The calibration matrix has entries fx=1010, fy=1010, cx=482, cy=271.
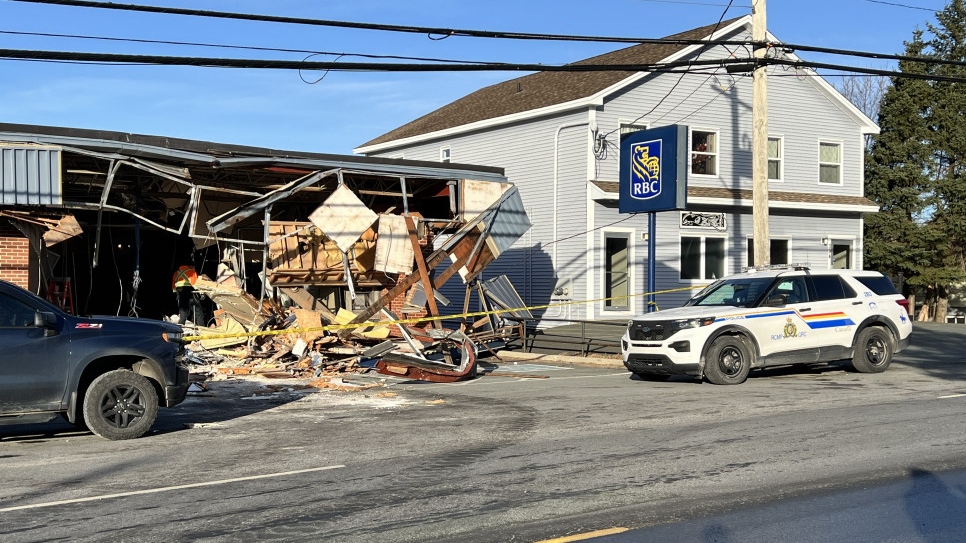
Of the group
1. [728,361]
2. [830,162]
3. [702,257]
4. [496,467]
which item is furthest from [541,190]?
[496,467]

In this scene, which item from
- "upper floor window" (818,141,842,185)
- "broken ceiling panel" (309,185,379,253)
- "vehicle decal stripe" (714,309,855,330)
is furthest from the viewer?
"upper floor window" (818,141,842,185)

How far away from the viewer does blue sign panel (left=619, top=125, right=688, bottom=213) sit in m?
22.0

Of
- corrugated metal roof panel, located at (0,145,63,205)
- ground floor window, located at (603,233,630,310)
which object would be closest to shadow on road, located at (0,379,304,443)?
corrugated metal roof panel, located at (0,145,63,205)

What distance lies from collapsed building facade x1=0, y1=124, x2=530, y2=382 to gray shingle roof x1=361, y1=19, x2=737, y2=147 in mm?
6719

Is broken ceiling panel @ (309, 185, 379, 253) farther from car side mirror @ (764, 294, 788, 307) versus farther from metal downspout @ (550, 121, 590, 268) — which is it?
→ metal downspout @ (550, 121, 590, 268)

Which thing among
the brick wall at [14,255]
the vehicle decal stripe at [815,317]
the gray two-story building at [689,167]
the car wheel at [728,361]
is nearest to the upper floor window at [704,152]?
the gray two-story building at [689,167]

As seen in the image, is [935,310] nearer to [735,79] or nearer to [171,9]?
[735,79]

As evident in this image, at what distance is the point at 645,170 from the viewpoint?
22.9 meters

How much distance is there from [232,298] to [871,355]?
41.4 ft

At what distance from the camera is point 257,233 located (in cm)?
2422

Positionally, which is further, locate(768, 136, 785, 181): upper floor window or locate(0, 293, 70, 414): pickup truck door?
locate(768, 136, 785, 181): upper floor window

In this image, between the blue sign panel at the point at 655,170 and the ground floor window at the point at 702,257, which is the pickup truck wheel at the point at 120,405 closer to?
the blue sign panel at the point at 655,170

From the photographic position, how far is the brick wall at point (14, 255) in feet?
60.2

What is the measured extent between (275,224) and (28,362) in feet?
36.0
